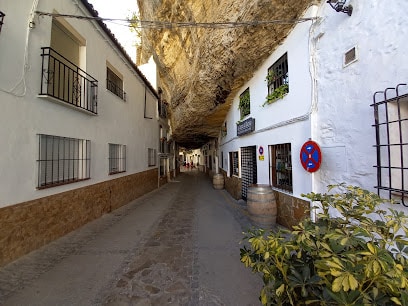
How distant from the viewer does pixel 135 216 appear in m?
6.43

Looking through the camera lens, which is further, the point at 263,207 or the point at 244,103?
the point at 244,103

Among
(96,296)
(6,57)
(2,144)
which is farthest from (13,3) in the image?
→ (96,296)

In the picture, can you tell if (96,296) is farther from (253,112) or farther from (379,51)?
(253,112)

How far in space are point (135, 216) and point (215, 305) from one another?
178 inches

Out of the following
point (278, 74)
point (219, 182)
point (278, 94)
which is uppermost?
point (278, 74)

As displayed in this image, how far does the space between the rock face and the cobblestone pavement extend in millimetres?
4491

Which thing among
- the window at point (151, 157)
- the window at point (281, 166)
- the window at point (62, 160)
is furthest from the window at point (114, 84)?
the window at point (281, 166)

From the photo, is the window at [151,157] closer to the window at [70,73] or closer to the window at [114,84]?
the window at [114,84]

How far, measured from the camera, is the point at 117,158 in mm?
7746

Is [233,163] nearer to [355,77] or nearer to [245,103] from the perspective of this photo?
[245,103]

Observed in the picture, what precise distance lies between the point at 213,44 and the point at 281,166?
3.67 meters

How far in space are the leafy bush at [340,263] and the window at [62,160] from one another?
178 inches

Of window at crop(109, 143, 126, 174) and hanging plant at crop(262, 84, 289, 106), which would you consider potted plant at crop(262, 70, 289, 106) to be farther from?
window at crop(109, 143, 126, 174)

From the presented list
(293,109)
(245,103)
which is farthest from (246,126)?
(293,109)
